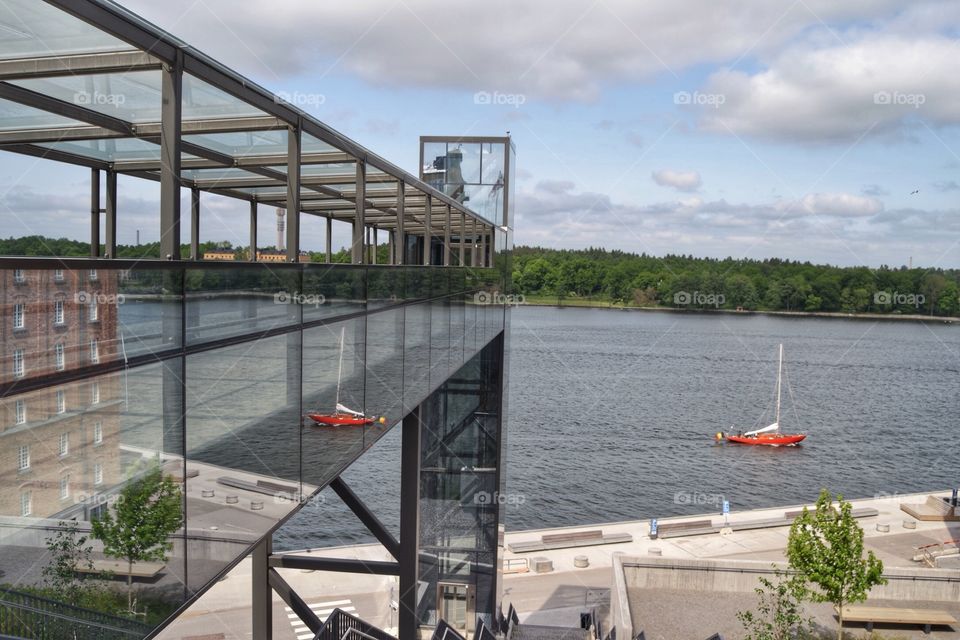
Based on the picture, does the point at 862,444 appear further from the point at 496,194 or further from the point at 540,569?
the point at 496,194

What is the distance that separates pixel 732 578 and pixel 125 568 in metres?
16.3

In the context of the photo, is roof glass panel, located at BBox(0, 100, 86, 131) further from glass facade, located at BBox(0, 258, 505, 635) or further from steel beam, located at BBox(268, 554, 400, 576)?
steel beam, located at BBox(268, 554, 400, 576)

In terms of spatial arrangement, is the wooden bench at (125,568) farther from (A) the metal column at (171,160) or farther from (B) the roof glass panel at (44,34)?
(B) the roof glass panel at (44,34)

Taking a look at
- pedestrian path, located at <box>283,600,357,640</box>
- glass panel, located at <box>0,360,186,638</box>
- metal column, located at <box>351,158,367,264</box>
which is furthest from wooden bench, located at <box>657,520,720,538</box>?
glass panel, located at <box>0,360,186,638</box>

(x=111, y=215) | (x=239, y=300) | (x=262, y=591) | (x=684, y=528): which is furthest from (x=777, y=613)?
(x=684, y=528)

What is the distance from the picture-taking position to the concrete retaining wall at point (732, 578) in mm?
16891

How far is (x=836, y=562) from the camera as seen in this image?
1503 centimetres

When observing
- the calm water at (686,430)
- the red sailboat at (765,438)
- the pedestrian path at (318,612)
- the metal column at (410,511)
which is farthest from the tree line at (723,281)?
the metal column at (410,511)

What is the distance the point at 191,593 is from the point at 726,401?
200 ft

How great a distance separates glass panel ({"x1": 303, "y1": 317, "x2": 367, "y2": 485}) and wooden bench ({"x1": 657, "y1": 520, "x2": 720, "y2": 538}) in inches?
1043

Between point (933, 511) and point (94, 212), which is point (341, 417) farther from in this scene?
point (933, 511)

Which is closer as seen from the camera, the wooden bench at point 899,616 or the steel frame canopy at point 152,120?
the steel frame canopy at point 152,120

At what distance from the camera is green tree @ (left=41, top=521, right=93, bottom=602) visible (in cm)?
254

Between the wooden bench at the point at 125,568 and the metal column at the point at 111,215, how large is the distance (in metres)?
4.27
